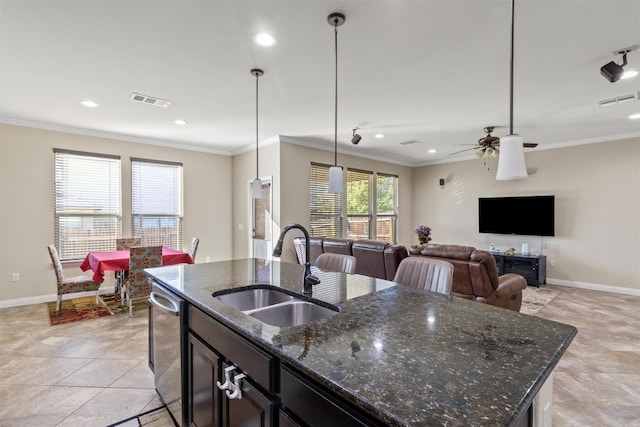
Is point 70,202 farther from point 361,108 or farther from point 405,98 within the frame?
point 405,98

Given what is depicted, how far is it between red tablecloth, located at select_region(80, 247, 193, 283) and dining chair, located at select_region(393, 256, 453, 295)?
335cm

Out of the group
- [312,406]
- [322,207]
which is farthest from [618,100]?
[312,406]

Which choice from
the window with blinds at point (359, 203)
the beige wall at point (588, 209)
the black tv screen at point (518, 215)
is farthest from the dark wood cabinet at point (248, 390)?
the beige wall at point (588, 209)

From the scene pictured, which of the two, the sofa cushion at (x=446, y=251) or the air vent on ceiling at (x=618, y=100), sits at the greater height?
the air vent on ceiling at (x=618, y=100)

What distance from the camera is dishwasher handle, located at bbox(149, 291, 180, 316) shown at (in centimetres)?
173

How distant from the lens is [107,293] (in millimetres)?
5129

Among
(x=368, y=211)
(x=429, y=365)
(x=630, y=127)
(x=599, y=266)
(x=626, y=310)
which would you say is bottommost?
(x=626, y=310)

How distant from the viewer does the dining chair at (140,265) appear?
384cm

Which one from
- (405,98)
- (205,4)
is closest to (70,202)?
(205,4)

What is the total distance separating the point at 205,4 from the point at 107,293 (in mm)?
5014

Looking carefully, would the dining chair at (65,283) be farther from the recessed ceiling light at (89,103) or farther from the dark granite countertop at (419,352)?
the dark granite countertop at (419,352)

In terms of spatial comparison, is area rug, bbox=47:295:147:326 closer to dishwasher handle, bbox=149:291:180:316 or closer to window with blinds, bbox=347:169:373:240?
dishwasher handle, bbox=149:291:180:316

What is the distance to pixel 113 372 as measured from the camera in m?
2.65

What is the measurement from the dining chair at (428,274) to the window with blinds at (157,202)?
194 inches
